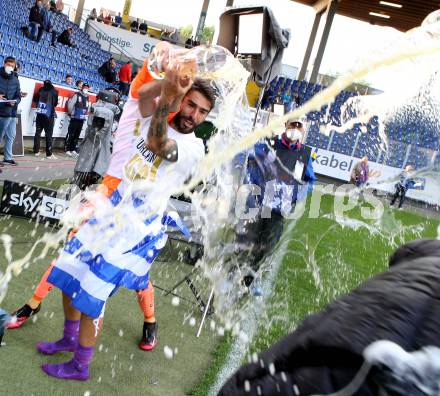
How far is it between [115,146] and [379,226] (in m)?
11.0

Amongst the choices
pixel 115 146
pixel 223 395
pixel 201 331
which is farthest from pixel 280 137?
pixel 223 395

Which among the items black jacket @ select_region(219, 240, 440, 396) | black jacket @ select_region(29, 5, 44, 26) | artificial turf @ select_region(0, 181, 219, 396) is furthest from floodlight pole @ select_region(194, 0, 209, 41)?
black jacket @ select_region(219, 240, 440, 396)

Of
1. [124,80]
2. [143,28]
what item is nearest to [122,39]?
[143,28]

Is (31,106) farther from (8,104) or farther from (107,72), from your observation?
(107,72)

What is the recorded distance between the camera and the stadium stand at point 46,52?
488 inches

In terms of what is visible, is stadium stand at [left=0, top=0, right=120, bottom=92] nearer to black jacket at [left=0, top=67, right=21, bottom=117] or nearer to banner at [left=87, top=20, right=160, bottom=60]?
black jacket at [left=0, top=67, right=21, bottom=117]

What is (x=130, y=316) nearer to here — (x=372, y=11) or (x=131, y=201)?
(x=131, y=201)

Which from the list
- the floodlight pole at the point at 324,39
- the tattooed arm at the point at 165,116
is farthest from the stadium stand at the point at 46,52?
the floodlight pole at the point at 324,39

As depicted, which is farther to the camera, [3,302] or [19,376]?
[3,302]

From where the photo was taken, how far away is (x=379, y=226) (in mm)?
12820

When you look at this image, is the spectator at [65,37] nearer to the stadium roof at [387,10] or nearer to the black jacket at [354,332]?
the stadium roof at [387,10]

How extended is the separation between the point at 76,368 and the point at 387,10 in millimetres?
25405

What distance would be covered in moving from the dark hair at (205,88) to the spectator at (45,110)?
8.86m

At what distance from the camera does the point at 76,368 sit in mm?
2908
